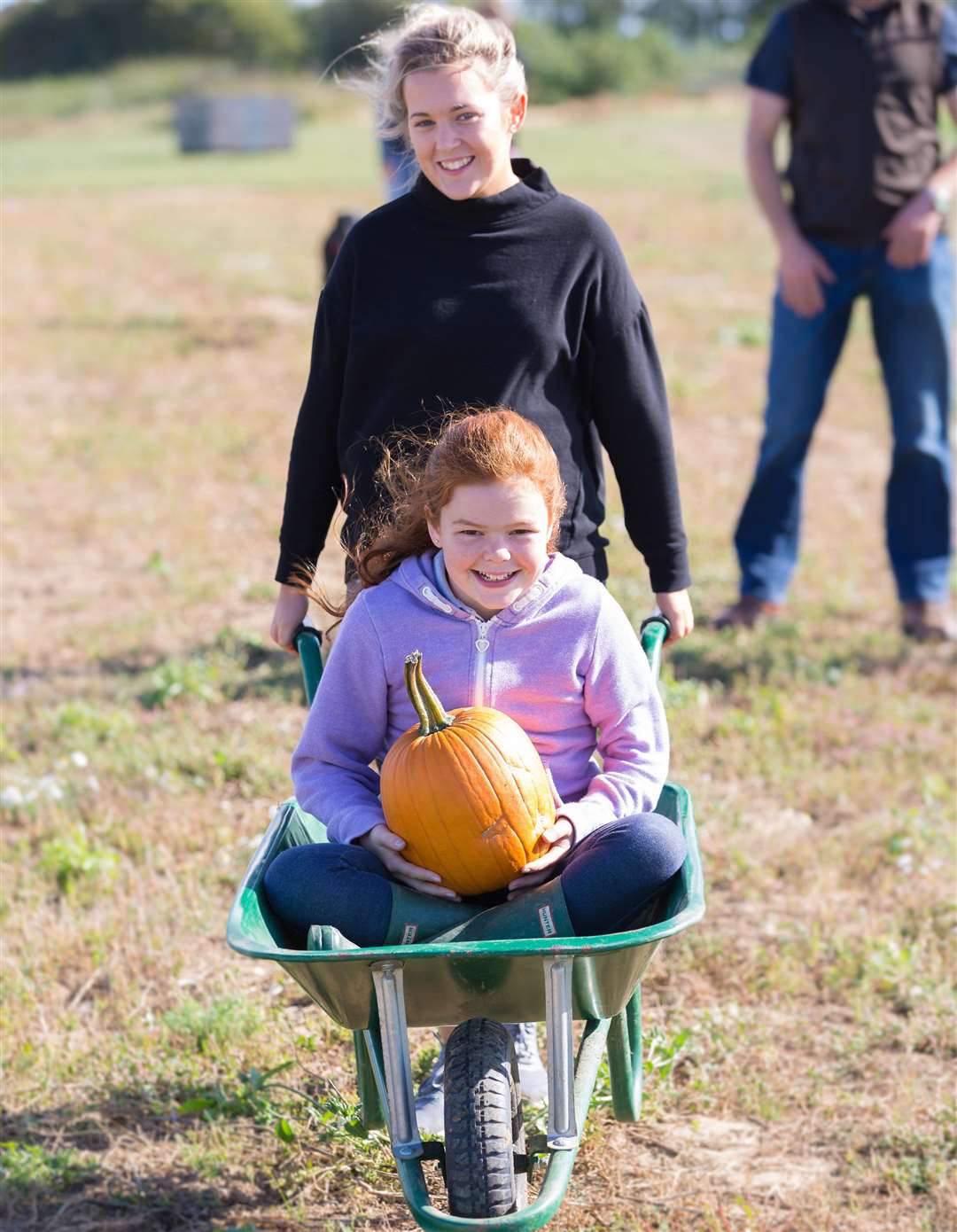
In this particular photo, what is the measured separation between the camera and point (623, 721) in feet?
9.53

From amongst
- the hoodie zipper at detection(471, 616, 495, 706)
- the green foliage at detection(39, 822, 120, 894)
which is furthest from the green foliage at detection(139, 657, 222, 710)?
the hoodie zipper at detection(471, 616, 495, 706)

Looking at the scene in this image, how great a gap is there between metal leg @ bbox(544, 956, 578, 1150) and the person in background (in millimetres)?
4258

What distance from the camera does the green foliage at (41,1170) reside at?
10.7ft

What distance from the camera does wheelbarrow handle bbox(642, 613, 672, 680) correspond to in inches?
126

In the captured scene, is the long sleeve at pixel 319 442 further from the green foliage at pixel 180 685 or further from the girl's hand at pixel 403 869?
the green foliage at pixel 180 685

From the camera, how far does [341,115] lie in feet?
189

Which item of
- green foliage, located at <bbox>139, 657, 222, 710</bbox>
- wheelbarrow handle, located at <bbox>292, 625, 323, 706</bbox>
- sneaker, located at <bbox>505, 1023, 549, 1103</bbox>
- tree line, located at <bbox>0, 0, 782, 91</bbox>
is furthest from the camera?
tree line, located at <bbox>0, 0, 782, 91</bbox>

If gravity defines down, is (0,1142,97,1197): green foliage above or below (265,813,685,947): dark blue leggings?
below

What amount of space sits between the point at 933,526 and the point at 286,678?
108 inches

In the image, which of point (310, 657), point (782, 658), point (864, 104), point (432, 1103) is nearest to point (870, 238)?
point (864, 104)

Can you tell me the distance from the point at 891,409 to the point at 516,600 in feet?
12.8

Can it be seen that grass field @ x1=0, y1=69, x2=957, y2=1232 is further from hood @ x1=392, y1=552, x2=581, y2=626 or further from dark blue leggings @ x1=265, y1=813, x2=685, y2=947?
hood @ x1=392, y1=552, x2=581, y2=626

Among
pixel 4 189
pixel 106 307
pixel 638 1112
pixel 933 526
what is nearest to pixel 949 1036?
pixel 638 1112

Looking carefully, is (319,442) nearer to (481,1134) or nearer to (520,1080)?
(520,1080)
